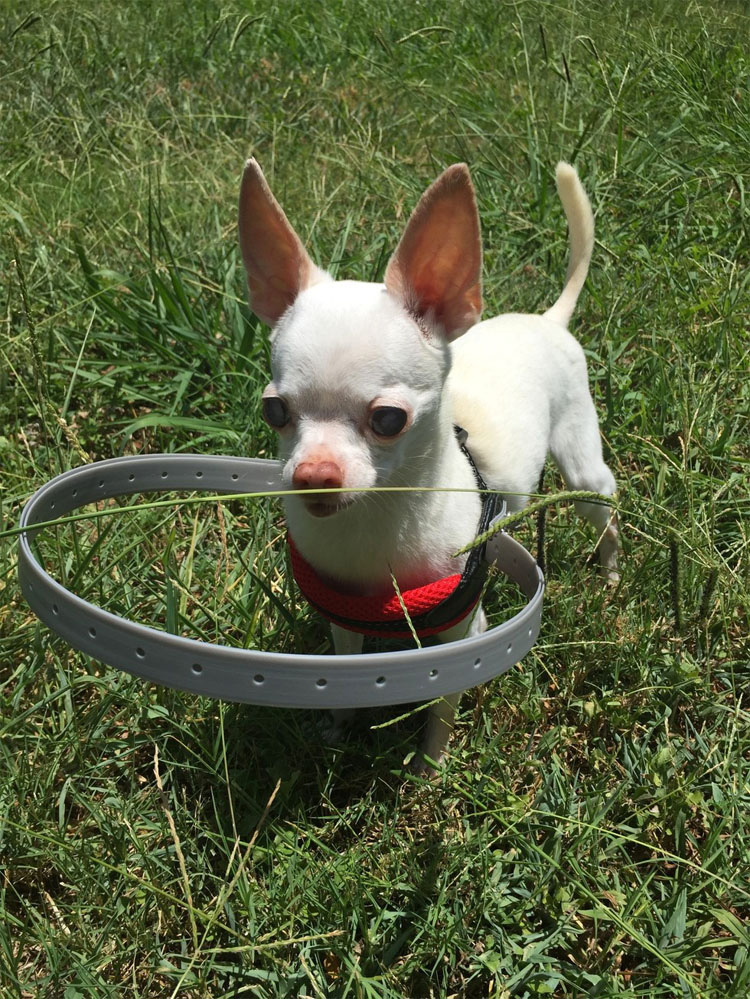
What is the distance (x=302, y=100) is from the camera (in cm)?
476

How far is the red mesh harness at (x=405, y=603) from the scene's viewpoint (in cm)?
186

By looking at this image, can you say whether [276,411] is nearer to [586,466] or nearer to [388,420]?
[388,420]

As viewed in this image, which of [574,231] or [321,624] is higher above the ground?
[574,231]

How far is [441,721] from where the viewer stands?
6.82 ft

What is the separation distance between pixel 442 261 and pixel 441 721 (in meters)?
1.04

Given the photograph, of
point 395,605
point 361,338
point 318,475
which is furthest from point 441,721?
point 361,338

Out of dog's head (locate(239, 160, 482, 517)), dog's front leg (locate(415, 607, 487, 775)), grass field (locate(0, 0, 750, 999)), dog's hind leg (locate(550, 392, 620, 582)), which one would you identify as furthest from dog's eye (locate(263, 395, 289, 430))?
dog's hind leg (locate(550, 392, 620, 582))

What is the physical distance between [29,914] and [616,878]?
1214 mm

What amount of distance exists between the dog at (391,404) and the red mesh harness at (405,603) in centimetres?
4

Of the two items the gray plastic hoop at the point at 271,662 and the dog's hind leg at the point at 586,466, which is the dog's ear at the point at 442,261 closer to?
the gray plastic hoop at the point at 271,662

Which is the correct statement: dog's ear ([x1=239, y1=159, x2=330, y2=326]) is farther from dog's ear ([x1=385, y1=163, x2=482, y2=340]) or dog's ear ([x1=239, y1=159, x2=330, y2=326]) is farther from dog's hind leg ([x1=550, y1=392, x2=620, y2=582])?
dog's hind leg ([x1=550, y1=392, x2=620, y2=582])

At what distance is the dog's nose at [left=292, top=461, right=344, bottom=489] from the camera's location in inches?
59.7

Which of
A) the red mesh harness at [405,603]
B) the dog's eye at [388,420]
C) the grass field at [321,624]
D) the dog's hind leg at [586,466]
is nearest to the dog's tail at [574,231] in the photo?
the dog's hind leg at [586,466]

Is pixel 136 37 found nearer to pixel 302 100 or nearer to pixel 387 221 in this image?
pixel 302 100
